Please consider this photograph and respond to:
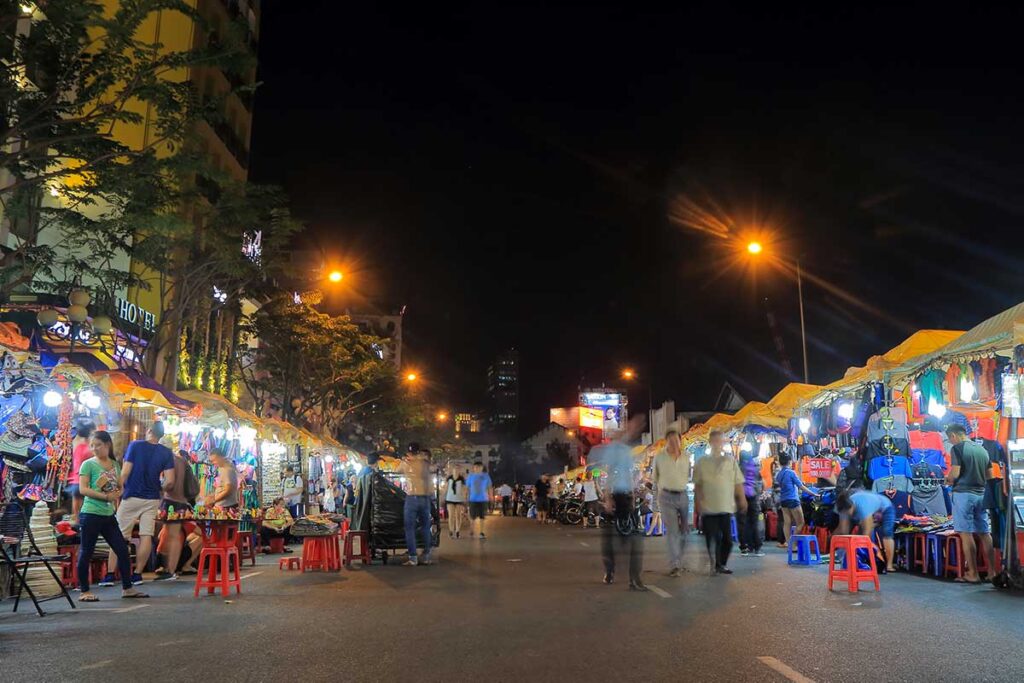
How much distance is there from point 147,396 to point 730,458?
9.61 meters

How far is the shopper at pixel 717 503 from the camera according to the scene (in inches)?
440

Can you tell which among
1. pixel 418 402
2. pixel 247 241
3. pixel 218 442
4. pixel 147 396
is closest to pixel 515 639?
pixel 147 396

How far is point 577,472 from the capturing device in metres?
43.7

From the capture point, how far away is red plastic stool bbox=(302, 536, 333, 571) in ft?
41.0

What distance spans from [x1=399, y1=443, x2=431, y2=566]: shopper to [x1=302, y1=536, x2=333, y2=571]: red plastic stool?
129 centimetres

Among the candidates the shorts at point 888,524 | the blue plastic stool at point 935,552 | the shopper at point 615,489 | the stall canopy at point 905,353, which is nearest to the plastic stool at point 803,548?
the shorts at point 888,524

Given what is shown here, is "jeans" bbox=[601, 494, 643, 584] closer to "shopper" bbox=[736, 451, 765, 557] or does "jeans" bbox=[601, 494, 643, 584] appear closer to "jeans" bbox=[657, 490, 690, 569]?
"jeans" bbox=[657, 490, 690, 569]

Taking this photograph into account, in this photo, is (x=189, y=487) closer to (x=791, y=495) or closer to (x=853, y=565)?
(x=853, y=565)

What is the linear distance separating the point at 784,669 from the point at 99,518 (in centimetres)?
780

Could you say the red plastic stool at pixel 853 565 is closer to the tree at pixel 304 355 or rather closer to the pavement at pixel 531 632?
the pavement at pixel 531 632

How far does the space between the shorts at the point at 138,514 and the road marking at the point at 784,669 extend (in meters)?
8.02

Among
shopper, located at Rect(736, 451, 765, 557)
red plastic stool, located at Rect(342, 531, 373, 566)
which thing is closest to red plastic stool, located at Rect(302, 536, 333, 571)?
red plastic stool, located at Rect(342, 531, 373, 566)

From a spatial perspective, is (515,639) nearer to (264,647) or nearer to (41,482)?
(264,647)

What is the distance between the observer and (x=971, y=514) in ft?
33.5
